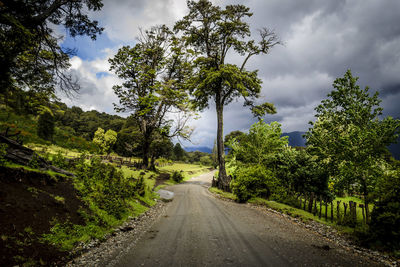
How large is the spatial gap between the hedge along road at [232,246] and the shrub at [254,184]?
4659 millimetres

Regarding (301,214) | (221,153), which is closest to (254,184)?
Answer: (301,214)

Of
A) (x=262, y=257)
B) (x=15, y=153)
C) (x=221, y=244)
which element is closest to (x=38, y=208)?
(x=15, y=153)

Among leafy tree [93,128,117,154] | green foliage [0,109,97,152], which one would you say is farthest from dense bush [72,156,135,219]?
leafy tree [93,128,117,154]

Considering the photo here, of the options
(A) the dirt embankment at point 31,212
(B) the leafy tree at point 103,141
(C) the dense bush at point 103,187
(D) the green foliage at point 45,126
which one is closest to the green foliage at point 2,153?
(A) the dirt embankment at point 31,212

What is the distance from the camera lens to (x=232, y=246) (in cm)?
509

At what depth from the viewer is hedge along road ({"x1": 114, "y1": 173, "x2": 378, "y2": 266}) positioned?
4254 millimetres

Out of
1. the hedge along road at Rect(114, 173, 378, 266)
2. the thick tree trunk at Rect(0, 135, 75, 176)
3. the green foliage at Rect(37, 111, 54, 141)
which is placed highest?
the green foliage at Rect(37, 111, 54, 141)

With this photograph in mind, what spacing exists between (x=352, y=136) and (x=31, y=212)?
1210 centimetres

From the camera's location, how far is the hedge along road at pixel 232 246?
4254mm

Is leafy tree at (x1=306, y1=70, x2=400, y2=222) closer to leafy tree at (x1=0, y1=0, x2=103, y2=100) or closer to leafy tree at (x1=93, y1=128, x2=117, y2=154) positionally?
leafy tree at (x1=0, y1=0, x2=103, y2=100)

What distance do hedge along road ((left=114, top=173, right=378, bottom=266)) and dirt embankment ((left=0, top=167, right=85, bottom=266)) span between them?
6.23 ft

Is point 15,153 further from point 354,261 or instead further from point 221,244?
point 354,261

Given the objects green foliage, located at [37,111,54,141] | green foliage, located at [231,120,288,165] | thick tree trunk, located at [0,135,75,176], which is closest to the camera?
thick tree trunk, located at [0,135,75,176]

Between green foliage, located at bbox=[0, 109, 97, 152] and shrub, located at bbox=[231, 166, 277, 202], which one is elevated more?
green foliage, located at bbox=[0, 109, 97, 152]
